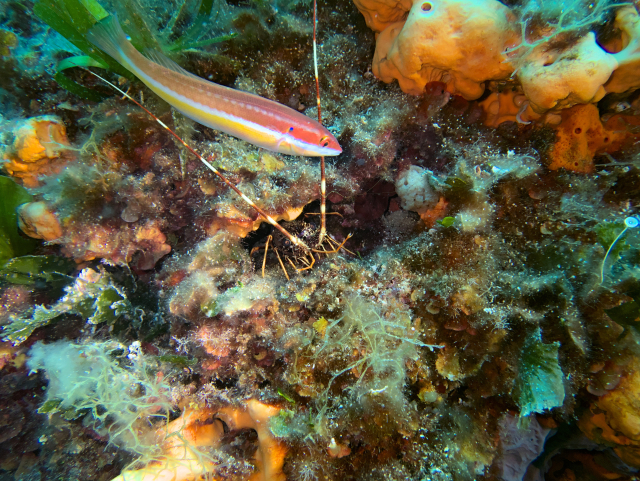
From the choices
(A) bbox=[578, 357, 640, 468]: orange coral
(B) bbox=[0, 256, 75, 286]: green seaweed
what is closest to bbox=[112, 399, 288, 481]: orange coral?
(B) bbox=[0, 256, 75, 286]: green seaweed

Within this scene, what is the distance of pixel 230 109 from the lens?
7.01 feet

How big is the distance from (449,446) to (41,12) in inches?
222

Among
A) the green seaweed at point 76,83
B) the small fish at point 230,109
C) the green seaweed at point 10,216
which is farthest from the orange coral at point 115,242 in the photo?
the green seaweed at point 76,83

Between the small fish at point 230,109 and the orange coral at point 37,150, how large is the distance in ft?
3.41

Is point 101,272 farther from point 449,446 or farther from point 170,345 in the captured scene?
point 449,446

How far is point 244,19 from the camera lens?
2654 millimetres

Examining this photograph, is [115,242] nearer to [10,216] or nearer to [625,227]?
[10,216]

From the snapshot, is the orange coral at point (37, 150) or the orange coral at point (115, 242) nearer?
the orange coral at point (37, 150)

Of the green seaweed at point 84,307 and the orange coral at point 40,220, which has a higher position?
the orange coral at point 40,220

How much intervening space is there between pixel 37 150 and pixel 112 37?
134 cm

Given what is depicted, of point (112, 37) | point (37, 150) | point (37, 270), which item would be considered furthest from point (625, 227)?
point (37, 270)

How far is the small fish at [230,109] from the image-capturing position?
212cm

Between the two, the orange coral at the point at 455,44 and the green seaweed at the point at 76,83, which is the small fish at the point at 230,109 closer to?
the green seaweed at the point at 76,83

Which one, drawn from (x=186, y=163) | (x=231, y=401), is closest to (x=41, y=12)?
(x=186, y=163)
